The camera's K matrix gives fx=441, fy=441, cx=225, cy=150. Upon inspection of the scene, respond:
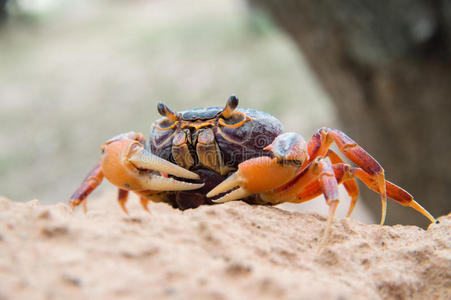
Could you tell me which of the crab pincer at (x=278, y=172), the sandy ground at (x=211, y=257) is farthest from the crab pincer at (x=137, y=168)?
the sandy ground at (x=211, y=257)

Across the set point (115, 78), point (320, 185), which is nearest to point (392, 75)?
point (320, 185)

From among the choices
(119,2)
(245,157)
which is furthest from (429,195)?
(119,2)

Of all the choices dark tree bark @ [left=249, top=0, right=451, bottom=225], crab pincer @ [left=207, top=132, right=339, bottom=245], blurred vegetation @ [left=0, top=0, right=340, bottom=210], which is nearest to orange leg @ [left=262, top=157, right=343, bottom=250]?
crab pincer @ [left=207, top=132, right=339, bottom=245]

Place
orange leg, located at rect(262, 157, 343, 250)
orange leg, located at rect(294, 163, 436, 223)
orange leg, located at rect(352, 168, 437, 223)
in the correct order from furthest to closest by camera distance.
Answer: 1. orange leg, located at rect(352, 168, 437, 223)
2. orange leg, located at rect(294, 163, 436, 223)
3. orange leg, located at rect(262, 157, 343, 250)

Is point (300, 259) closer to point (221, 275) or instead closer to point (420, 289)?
point (221, 275)

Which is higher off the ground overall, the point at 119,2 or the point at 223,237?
the point at 119,2

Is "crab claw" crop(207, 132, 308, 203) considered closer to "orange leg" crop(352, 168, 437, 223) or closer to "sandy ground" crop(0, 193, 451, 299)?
"sandy ground" crop(0, 193, 451, 299)

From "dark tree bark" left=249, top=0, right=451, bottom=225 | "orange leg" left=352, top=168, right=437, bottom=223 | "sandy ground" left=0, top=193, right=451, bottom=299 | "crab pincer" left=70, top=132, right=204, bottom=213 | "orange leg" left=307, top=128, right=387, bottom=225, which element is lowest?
"sandy ground" left=0, top=193, right=451, bottom=299
